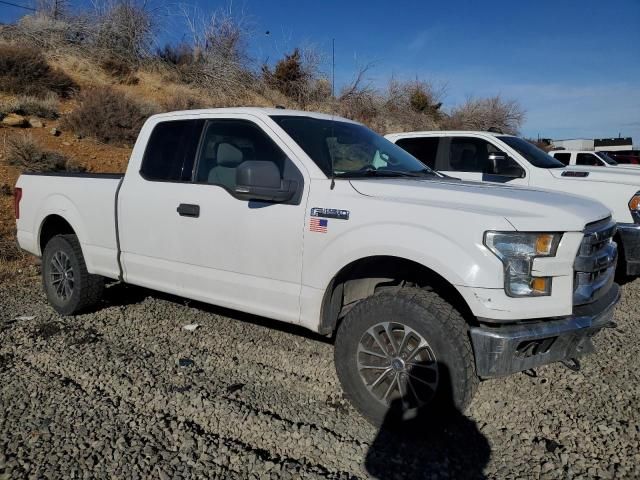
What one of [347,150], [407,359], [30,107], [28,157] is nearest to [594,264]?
[407,359]

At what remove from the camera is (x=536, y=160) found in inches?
298

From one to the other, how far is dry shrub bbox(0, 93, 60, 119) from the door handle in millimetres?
11172

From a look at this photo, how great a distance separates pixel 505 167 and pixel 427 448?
17.6ft

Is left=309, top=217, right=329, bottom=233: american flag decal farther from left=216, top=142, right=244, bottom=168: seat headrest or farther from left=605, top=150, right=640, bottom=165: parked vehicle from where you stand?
left=605, top=150, right=640, bottom=165: parked vehicle

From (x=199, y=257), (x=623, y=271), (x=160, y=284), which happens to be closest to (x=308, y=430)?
(x=199, y=257)

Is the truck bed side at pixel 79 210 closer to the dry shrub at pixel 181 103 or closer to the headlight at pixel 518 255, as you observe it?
the headlight at pixel 518 255

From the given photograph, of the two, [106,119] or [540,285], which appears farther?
[106,119]

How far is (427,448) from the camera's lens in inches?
120

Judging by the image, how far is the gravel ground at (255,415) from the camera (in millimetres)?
2861

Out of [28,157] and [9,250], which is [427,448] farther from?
[28,157]

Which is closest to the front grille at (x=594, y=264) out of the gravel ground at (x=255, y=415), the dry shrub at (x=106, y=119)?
the gravel ground at (x=255, y=415)

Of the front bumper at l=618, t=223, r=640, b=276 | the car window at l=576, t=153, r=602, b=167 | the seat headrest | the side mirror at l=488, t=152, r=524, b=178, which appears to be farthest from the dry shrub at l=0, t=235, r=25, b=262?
the car window at l=576, t=153, r=602, b=167

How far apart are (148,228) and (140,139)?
2.95 ft

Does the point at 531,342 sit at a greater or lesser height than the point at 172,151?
lesser
